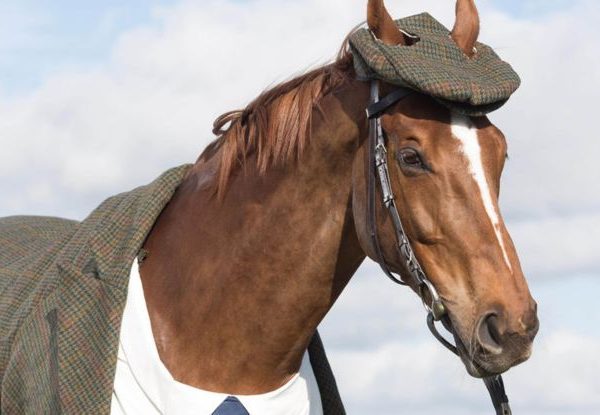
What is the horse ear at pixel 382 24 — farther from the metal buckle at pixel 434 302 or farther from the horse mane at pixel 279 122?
the metal buckle at pixel 434 302

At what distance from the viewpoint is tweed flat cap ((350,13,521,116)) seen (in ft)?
20.0

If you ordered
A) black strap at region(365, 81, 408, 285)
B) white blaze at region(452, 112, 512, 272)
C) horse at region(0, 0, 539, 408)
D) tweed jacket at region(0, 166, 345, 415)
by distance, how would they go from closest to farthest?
white blaze at region(452, 112, 512, 272)
horse at region(0, 0, 539, 408)
black strap at region(365, 81, 408, 285)
tweed jacket at region(0, 166, 345, 415)

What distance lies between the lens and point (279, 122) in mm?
6688

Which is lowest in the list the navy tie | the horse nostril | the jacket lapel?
the navy tie

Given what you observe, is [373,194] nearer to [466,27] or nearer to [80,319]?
[466,27]

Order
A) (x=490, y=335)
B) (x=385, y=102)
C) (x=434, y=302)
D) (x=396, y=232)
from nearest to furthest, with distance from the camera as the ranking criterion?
(x=490, y=335) < (x=434, y=302) < (x=396, y=232) < (x=385, y=102)

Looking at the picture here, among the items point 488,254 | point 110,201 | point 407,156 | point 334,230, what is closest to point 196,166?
point 110,201

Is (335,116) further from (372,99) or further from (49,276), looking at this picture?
(49,276)

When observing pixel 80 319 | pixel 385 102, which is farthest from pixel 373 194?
pixel 80 319

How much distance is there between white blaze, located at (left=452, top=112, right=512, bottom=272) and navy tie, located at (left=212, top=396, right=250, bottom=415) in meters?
1.49

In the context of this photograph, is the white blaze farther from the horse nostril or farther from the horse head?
the horse nostril

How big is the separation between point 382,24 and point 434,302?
1.35 metres

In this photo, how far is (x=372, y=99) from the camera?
20.9ft

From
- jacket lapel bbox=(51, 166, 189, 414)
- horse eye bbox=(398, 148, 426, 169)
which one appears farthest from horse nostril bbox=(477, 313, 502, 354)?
jacket lapel bbox=(51, 166, 189, 414)
